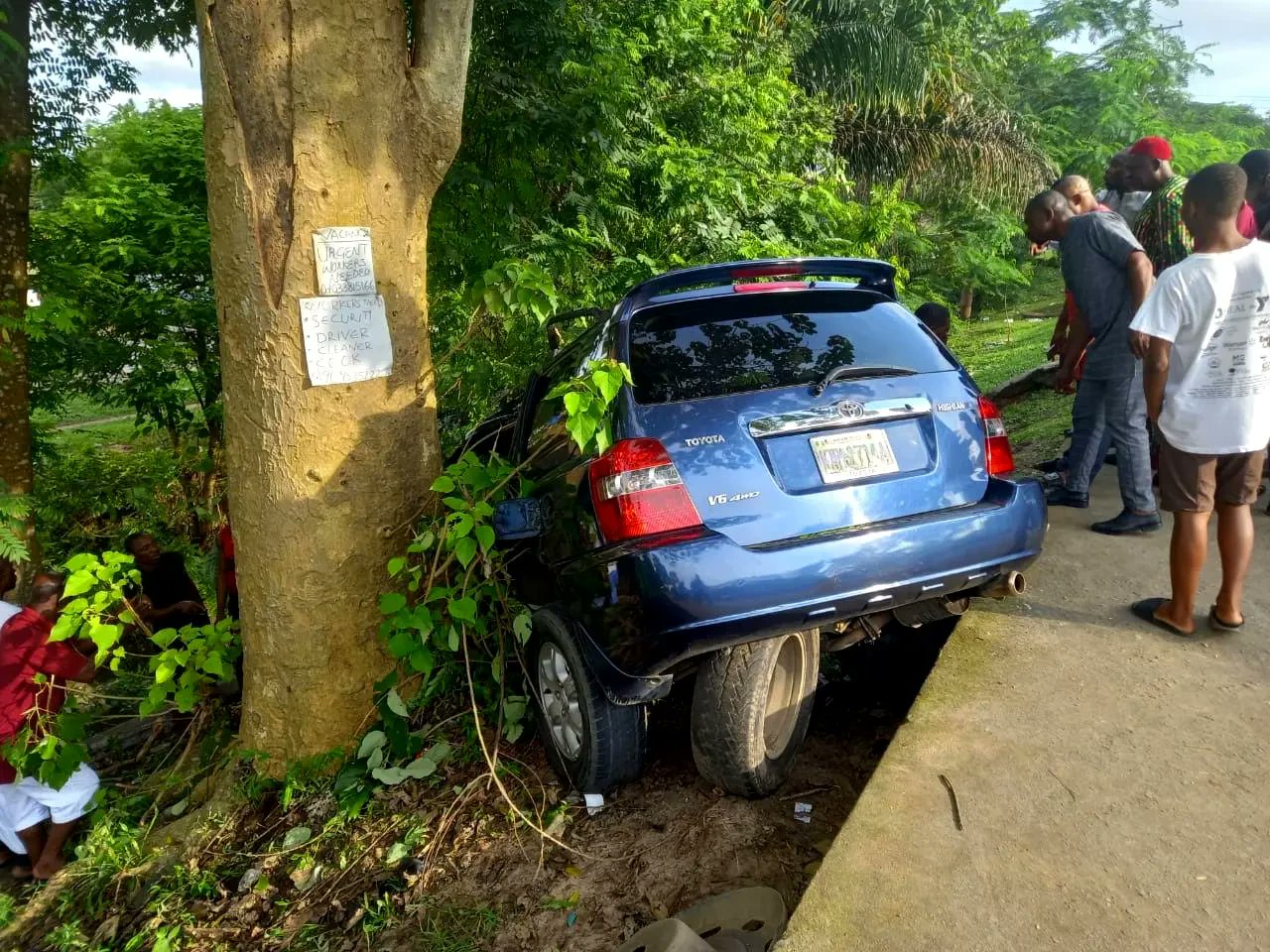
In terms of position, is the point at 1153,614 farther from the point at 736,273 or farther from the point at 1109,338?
the point at 736,273

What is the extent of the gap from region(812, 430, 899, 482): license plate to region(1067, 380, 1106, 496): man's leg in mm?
2333

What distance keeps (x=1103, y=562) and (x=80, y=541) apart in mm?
8786

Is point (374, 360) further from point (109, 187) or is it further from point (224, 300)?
point (109, 187)

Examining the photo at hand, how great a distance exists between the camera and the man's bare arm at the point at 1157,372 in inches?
120

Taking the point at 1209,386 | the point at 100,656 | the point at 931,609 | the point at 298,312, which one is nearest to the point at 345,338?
the point at 298,312

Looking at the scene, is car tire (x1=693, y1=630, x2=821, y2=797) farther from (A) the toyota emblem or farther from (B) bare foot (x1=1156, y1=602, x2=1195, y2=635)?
(B) bare foot (x1=1156, y1=602, x2=1195, y2=635)

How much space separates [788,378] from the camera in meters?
2.82

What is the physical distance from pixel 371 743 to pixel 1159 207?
493 centimetres

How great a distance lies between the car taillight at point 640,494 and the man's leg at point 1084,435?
3015mm

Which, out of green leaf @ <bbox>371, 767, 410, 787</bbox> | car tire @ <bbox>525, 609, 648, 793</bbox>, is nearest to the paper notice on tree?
car tire @ <bbox>525, 609, 648, 793</bbox>

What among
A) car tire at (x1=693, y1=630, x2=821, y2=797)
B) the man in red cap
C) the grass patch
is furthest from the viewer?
the grass patch

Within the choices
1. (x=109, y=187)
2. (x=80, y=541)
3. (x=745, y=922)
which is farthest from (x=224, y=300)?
(x=80, y=541)

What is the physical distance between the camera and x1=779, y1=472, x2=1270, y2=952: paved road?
1953mm

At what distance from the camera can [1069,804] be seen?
232 cm
